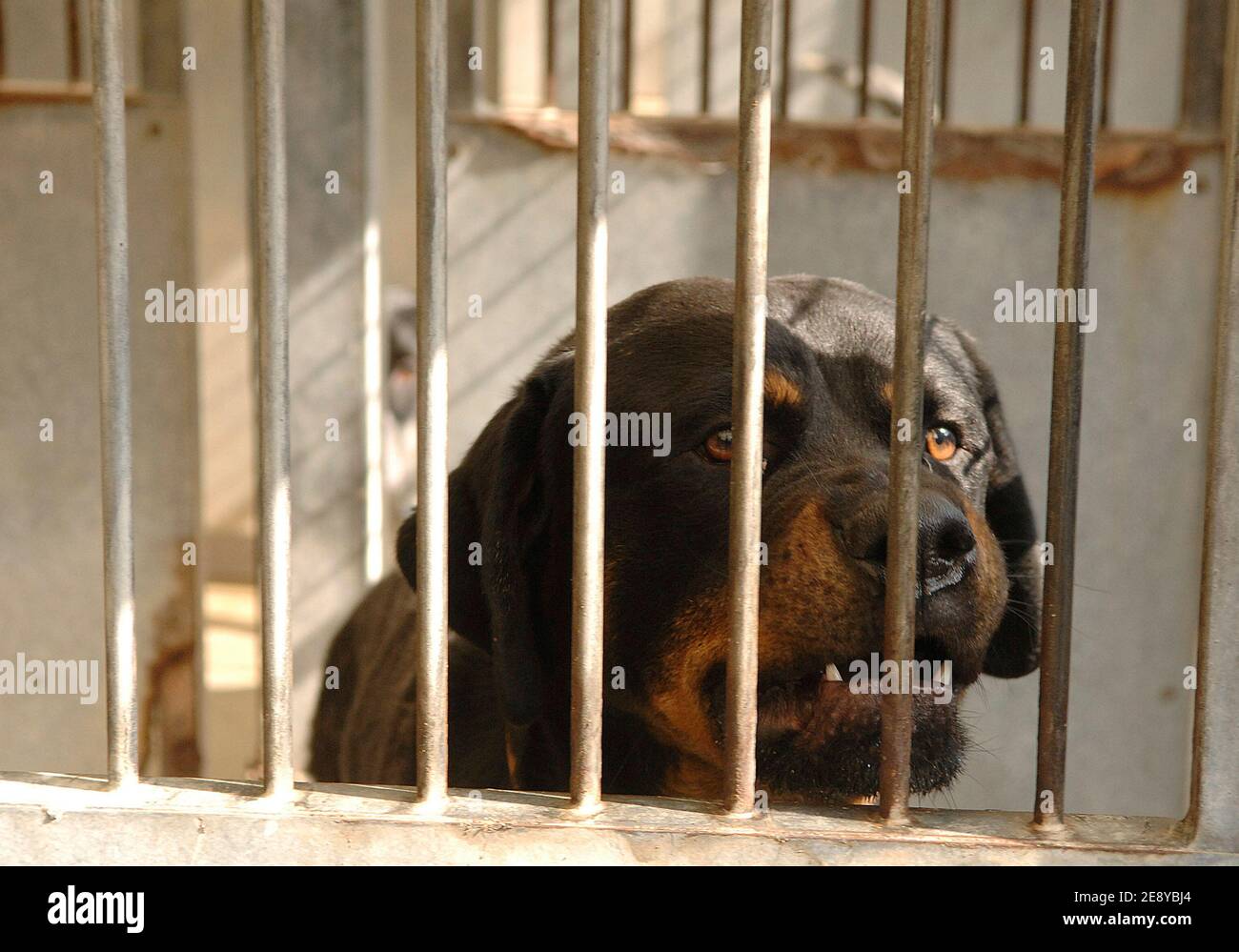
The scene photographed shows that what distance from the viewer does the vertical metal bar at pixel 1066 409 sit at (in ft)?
6.39

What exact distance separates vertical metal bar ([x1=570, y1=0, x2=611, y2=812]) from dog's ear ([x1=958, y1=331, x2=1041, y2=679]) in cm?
→ 138

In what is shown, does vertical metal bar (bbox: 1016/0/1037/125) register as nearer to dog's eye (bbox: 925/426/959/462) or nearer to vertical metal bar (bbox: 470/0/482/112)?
vertical metal bar (bbox: 470/0/482/112)

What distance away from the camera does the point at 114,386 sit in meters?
2.08

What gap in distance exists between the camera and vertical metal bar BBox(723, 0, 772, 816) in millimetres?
1964

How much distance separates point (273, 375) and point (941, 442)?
4.87 ft

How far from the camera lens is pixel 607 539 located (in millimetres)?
2701

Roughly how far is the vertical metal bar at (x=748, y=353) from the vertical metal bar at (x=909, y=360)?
8.5 inches

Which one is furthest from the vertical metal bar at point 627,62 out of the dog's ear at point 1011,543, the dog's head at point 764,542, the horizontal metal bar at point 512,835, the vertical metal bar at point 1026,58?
the horizontal metal bar at point 512,835

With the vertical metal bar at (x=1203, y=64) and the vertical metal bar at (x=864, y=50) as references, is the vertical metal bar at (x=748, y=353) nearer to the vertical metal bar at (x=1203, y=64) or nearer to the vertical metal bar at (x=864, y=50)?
the vertical metal bar at (x=864, y=50)

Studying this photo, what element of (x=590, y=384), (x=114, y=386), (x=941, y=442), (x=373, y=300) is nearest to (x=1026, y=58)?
(x=941, y=442)

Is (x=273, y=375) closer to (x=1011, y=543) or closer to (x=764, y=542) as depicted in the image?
(x=764, y=542)

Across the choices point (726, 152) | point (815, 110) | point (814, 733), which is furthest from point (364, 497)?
point (815, 110)

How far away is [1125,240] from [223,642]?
5.32m

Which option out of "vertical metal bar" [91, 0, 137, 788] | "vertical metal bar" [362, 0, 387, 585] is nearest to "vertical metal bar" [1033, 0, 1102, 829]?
"vertical metal bar" [91, 0, 137, 788]
